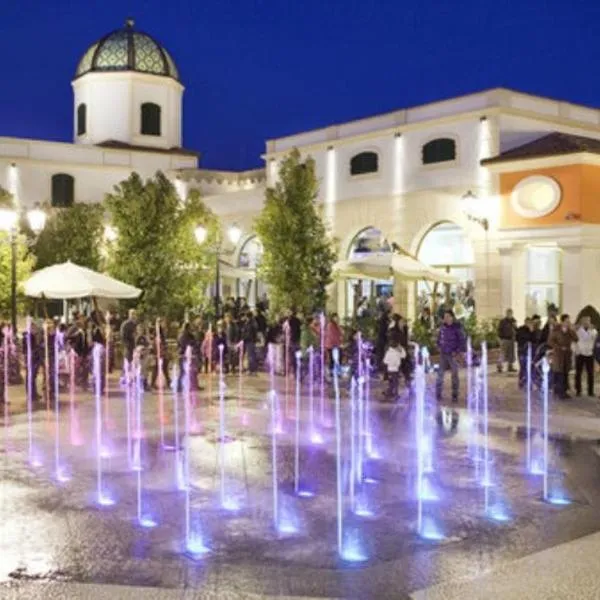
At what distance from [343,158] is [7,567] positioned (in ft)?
87.2

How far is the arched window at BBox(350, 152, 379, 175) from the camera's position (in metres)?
30.9

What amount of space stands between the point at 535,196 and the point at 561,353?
1089cm

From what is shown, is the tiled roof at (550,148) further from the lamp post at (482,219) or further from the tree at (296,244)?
the tree at (296,244)

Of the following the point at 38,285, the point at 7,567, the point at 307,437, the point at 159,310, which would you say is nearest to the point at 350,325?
the point at 159,310

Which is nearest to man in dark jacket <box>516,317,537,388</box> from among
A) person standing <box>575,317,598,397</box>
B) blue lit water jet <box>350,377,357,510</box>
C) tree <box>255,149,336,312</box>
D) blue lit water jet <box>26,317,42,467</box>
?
person standing <box>575,317,598,397</box>

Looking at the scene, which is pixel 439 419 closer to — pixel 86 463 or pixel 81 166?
pixel 86 463

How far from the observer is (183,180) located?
4075cm

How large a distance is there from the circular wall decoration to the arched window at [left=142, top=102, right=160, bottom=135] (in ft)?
71.8

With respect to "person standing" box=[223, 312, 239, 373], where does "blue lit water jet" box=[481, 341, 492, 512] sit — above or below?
below

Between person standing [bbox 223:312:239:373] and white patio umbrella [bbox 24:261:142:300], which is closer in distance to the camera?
white patio umbrella [bbox 24:261:142:300]

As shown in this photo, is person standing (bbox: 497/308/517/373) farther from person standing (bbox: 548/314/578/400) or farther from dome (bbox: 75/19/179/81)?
dome (bbox: 75/19/179/81)

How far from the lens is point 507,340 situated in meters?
20.1

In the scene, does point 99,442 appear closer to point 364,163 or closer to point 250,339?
point 250,339

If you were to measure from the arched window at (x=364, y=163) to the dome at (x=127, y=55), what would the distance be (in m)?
15.7
